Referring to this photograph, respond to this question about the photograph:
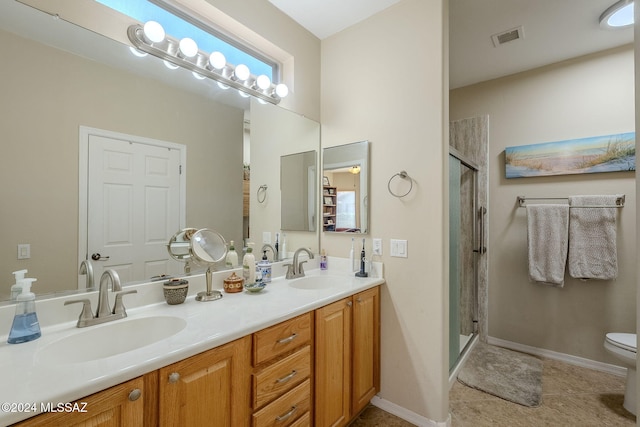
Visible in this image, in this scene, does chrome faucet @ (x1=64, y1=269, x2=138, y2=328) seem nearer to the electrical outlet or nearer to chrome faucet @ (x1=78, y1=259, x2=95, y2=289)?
chrome faucet @ (x1=78, y1=259, x2=95, y2=289)

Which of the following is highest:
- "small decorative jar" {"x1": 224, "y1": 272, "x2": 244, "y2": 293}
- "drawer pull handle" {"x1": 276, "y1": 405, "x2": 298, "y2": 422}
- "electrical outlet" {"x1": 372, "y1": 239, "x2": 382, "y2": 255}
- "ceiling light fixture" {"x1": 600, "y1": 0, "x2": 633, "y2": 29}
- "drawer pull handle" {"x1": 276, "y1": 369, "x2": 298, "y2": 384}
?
"ceiling light fixture" {"x1": 600, "y1": 0, "x2": 633, "y2": 29}

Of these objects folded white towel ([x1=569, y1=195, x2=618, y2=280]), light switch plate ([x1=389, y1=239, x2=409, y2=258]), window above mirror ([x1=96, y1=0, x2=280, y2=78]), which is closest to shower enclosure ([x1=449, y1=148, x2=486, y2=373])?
folded white towel ([x1=569, y1=195, x2=618, y2=280])

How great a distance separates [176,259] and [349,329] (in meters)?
1.04

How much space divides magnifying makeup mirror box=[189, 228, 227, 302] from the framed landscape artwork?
8.93 ft

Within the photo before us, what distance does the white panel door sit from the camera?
130cm

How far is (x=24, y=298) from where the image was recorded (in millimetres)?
965

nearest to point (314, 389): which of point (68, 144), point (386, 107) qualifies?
point (68, 144)

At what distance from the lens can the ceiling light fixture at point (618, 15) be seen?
187 cm

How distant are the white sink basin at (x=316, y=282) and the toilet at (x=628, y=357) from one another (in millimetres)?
1929

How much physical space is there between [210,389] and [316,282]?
111 centimetres

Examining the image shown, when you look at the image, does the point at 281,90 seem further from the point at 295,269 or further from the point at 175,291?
the point at 175,291

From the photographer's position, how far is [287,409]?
127 centimetres

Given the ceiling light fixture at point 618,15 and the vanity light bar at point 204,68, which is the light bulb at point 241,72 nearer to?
the vanity light bar at point 204,68

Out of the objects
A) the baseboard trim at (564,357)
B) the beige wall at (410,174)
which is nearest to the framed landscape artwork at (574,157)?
the beige wall at (410,174)
